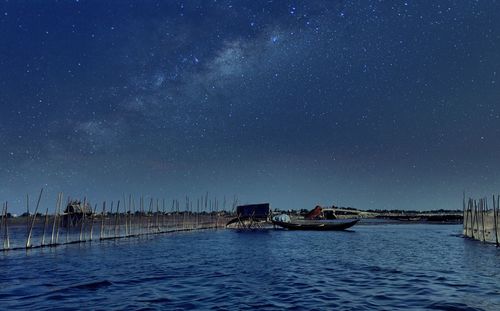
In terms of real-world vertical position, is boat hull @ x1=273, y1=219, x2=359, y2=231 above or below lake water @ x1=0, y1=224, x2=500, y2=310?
below

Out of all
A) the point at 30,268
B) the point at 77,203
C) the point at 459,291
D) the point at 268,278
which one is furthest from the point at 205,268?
the point at 77,203

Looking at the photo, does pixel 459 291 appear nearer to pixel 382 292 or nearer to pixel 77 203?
pixel 382 292

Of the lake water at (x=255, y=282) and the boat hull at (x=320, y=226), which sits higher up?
the lake water at (x=255, y=282)

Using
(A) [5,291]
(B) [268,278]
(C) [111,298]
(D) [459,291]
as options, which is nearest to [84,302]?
(C) [111,298]

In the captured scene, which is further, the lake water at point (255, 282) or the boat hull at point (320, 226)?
the boat hull at point (320, 226)

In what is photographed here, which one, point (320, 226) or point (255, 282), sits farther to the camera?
point (320, 226)

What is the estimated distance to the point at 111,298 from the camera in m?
22.7

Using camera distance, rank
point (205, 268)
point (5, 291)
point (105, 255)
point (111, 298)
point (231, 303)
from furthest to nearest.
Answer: point (105, 255)
point (205, 268)
point (5, 291)
point (111, 298)
point (231, 303)

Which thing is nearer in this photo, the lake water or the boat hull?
the lake water

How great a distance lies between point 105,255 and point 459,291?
3777cm

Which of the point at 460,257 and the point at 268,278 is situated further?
the point at 460,257

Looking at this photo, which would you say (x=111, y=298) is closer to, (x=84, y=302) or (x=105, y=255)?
(x=84, y=302)

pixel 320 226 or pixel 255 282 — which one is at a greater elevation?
pixel 255 282

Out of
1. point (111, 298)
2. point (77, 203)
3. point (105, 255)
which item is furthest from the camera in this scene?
point (77, 203)
